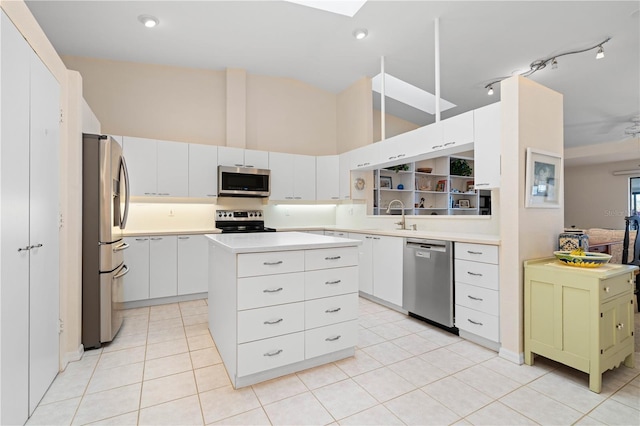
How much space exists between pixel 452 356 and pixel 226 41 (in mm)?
4262

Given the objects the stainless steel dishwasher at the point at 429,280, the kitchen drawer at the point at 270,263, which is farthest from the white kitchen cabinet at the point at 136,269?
the stainless steel dishwasher at the point at 429,280

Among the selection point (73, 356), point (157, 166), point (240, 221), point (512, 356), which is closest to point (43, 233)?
point (73, 356)

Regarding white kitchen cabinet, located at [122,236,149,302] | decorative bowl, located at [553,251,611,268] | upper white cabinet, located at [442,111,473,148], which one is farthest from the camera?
white kitchen cabinet, located at [122,236,149,302]

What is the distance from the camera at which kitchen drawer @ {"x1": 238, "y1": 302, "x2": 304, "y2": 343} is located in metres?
1.96

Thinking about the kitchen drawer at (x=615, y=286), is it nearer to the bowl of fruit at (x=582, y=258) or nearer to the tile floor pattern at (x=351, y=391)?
the bowl of fruit at (x=582, y=258)

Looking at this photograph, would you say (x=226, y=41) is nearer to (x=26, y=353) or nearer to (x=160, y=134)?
(x=160, y=134)

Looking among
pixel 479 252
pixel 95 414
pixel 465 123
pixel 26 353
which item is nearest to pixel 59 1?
pixel 26 353

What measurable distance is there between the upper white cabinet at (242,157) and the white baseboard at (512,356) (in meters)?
3.68

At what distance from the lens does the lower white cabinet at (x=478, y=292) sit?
8.10 ft

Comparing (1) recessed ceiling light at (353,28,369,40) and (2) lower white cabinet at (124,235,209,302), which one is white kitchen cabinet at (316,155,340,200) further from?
(2) lower white cabinet at (124,235,209,302)

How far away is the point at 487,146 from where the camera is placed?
2.71 meters

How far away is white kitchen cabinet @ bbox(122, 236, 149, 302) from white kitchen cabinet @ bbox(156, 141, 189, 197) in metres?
0.72

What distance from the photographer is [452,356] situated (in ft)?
7.88

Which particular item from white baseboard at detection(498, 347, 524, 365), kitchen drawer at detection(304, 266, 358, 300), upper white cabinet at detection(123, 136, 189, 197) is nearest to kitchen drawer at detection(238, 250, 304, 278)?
kitchen drawer at detection(304, 266, 358, 300)
